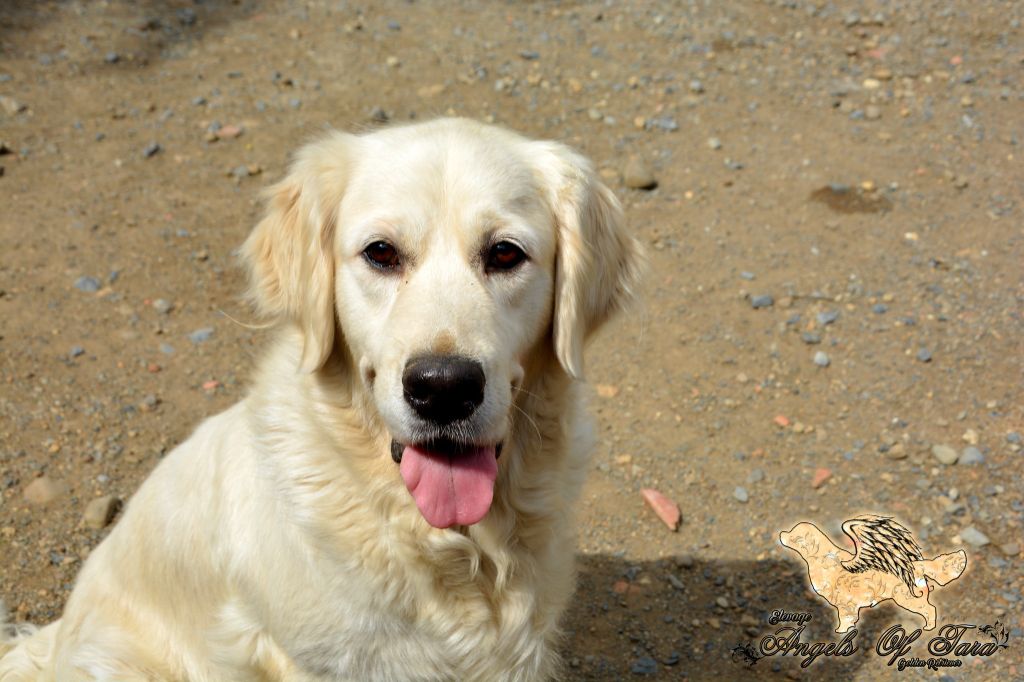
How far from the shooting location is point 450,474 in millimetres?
2547

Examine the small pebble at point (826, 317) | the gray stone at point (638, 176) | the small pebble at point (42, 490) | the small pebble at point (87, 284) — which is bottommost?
the small pebble at point (42, 490)

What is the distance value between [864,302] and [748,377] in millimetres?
1022

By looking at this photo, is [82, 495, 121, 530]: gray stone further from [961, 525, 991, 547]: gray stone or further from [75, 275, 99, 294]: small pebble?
[961, 525, 991, 547]: gray stone

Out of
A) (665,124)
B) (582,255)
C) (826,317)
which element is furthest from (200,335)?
(665,124)

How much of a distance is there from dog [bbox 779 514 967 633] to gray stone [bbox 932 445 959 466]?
1.85ft

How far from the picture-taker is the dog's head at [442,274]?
2426 mm

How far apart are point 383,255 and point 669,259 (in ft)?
11.3

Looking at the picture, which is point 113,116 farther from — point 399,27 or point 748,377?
point 748,377

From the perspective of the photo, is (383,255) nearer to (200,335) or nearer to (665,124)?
(200,335)

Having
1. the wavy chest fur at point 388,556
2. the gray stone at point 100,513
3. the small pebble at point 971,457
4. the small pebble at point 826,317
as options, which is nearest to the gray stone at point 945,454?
the small pebble at point 971,457

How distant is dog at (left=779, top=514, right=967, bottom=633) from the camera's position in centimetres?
382

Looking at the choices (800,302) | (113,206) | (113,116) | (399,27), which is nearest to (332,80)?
(399,27)

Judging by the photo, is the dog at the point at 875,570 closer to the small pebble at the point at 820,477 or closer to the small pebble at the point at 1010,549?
the small pebble at the point at 1010,549

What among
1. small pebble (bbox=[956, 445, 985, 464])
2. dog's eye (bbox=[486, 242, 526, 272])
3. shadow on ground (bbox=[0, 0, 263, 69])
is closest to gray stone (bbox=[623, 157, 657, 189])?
small pebble (bbox=[956, 445, 985, 464])
